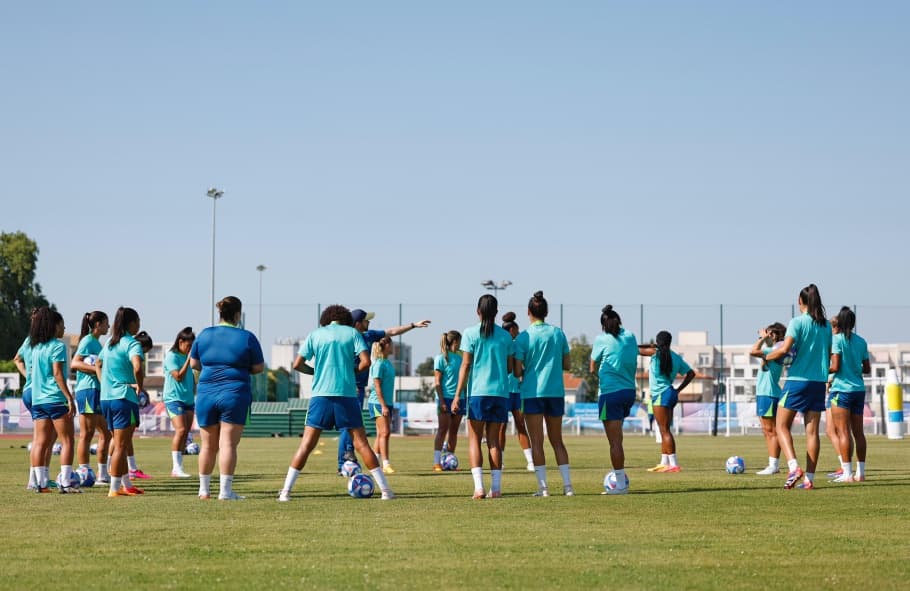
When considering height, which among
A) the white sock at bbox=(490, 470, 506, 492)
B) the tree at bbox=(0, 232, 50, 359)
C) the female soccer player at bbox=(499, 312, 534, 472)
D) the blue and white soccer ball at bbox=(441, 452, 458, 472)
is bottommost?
the blue and white soccer ball at bbox=(441, 452, 458, 472)

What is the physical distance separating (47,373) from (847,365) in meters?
10.0

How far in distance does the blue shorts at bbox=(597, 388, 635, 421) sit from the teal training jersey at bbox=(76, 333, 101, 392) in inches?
256

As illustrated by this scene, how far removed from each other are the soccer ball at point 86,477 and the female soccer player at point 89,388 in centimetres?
1

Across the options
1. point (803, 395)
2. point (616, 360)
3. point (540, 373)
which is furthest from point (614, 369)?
point (803, 395)

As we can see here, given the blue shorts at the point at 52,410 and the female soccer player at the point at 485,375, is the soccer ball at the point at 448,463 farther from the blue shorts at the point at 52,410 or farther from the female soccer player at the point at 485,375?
the blue shorts at the point at 52,410

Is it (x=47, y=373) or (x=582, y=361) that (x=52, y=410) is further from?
(x=582, y=361)

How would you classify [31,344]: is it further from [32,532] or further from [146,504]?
[32,532]

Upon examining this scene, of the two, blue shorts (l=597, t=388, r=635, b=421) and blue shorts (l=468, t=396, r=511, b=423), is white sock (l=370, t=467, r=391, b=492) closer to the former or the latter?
blue shorts (l=468, t=396, r=511, b=423)

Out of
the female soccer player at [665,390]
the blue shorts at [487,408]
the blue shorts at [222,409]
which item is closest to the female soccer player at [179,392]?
the blue shorts at [222,409]

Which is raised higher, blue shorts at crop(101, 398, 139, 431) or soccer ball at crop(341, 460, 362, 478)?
blue shorts at crop(101, 398, 139, 431)

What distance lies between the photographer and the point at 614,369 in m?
15.1

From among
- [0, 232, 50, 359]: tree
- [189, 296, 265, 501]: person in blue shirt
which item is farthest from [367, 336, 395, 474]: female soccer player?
[0, 232, 50, 359]: tree

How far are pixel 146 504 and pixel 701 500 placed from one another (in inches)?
226

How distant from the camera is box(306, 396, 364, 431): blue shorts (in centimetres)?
1341
